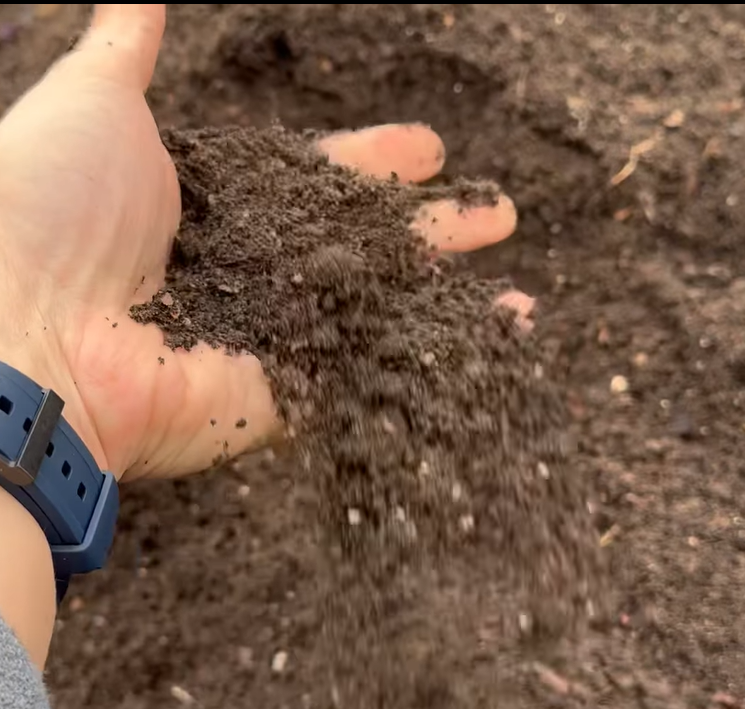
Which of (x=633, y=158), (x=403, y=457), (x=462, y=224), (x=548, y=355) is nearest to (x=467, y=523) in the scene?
(x=403, y=457)

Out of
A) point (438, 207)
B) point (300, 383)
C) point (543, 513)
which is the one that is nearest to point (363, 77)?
point (438, 207)

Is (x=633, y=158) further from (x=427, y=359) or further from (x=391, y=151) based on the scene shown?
(x=427, y=359)

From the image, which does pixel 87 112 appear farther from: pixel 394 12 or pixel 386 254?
pixel 394 12

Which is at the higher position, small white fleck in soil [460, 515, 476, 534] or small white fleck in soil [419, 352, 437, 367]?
small white fleck in soil [419, 352, 437, 367]

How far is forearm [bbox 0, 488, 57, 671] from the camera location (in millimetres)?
833

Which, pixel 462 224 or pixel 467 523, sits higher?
pixel 462 224

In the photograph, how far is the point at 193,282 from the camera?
3.67 ft

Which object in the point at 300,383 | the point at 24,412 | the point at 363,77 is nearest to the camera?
the point at 24,412

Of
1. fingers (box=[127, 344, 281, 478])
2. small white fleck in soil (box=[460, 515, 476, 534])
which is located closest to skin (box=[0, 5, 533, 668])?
fingers (box=[127, 344, 281, 478])

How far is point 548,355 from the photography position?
3.95ft

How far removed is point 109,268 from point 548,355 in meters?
0.61

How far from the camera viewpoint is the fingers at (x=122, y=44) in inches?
46.8

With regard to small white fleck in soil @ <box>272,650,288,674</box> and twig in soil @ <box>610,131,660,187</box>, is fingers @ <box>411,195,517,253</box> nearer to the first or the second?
twig in soil @ <box>610,131,660,187</box>

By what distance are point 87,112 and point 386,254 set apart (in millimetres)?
440
